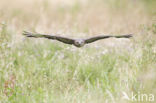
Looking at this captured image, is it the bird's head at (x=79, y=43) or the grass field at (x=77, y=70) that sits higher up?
the bird's head at (x=79, y=43)

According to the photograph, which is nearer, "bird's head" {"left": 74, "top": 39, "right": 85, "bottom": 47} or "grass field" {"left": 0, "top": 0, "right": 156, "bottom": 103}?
"grass field" {"left": 0, "top": 0, "right": 156, "bottom": 103}

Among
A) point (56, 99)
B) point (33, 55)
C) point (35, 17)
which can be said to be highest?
point (35, 17)

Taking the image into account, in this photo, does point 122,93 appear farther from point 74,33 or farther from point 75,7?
point 75,7

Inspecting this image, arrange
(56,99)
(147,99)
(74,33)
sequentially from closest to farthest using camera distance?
(147,99) → (56,99) → (74,33)

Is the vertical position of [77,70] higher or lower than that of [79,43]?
lower

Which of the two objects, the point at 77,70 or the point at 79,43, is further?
the point at 77,70

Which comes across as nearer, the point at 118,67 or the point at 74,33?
the point at 118,67

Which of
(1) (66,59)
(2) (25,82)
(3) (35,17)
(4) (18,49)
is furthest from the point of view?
(3) (35,17)

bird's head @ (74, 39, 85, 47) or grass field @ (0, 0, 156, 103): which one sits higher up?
bird's head @ (74, 39, 85, 47)

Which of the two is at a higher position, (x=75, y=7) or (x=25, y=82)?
(x=75, y=7)

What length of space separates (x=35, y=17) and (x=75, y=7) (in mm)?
1211

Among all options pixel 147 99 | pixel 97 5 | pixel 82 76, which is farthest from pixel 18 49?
pixel 97 5

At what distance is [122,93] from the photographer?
344cm

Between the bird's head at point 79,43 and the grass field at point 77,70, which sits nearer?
the grass field at point 77,70
